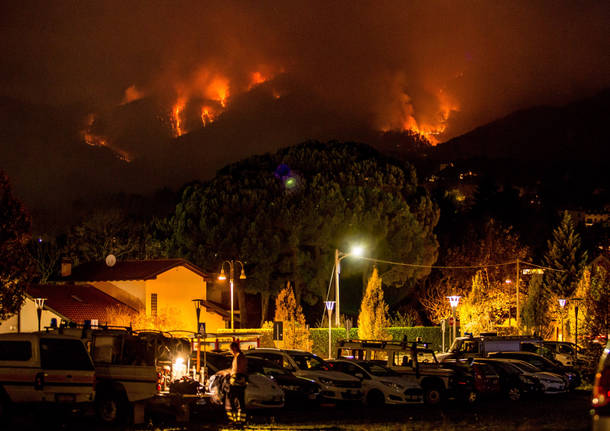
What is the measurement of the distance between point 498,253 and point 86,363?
5922 cm

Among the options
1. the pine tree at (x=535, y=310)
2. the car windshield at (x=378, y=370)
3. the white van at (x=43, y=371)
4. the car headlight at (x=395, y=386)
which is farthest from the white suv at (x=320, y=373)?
the pine tree at (x=535, y=310)

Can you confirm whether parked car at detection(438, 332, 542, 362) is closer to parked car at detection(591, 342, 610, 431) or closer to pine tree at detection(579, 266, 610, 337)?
pine tree at detection(579, 266, 610, 337)

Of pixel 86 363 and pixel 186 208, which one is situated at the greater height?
pixel 186 208

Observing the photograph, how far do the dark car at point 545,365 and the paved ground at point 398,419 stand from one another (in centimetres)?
676

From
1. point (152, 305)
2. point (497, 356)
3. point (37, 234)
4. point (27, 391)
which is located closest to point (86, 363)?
point (27, 391)

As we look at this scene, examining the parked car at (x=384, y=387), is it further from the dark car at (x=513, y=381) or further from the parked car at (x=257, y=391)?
the dark car at (x=513, y=381)

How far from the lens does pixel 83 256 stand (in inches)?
3189

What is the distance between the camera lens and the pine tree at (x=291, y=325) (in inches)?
1827

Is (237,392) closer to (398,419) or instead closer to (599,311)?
(398,419)

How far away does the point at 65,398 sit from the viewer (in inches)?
713

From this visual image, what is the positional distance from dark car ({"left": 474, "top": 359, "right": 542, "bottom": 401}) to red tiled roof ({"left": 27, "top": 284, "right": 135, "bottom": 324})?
29.6 m

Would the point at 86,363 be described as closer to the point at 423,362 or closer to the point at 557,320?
the point at 423,362

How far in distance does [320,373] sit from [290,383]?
1499 millimetres

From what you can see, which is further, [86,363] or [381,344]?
[381,344]
